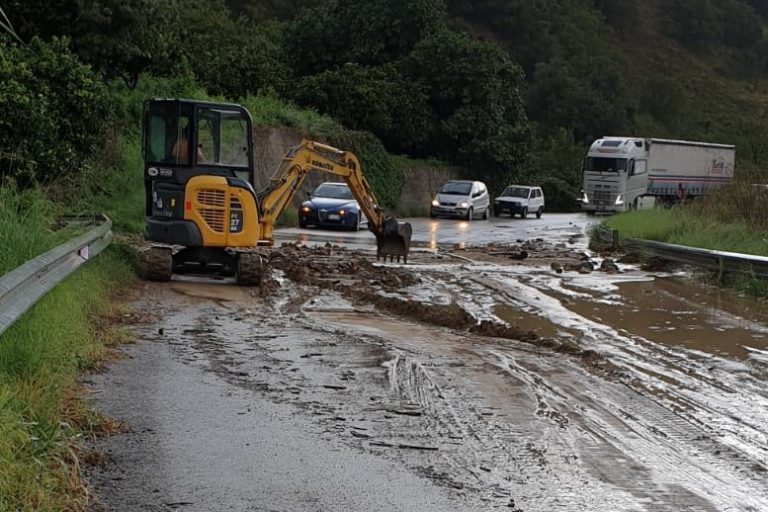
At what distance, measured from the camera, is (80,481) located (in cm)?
611

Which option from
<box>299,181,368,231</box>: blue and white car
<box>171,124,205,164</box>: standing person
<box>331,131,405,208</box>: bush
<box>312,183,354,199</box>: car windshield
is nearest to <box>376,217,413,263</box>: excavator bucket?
<box>171,124,205,164</box>: standing person

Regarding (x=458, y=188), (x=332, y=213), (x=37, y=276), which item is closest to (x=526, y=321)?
(x=37, y=276)

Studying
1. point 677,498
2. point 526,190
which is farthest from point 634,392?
point 526,190

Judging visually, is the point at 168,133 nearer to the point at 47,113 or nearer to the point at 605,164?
the point at 47,113

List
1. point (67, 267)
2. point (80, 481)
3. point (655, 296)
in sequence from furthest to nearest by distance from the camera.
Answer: point (655, 296) < point (67, 267) < point (80, 481)

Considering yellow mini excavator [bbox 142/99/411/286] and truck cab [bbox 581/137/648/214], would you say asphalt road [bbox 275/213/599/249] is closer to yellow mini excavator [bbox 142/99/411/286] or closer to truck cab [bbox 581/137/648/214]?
yellow mini excavator [bbox 142/99/411/286]

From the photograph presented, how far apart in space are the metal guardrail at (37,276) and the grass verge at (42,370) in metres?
0.23

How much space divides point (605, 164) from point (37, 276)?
166 ft

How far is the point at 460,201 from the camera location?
46.6 metres

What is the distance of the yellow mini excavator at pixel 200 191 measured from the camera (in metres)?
16.3

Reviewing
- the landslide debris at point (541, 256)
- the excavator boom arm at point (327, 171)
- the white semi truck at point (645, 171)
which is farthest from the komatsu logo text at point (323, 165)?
the white semi truck at point (645, 171)

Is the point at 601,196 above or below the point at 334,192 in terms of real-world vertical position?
below

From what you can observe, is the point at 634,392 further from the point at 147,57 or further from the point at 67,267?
the point at 147,57

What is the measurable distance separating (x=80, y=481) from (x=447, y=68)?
5136 cm
